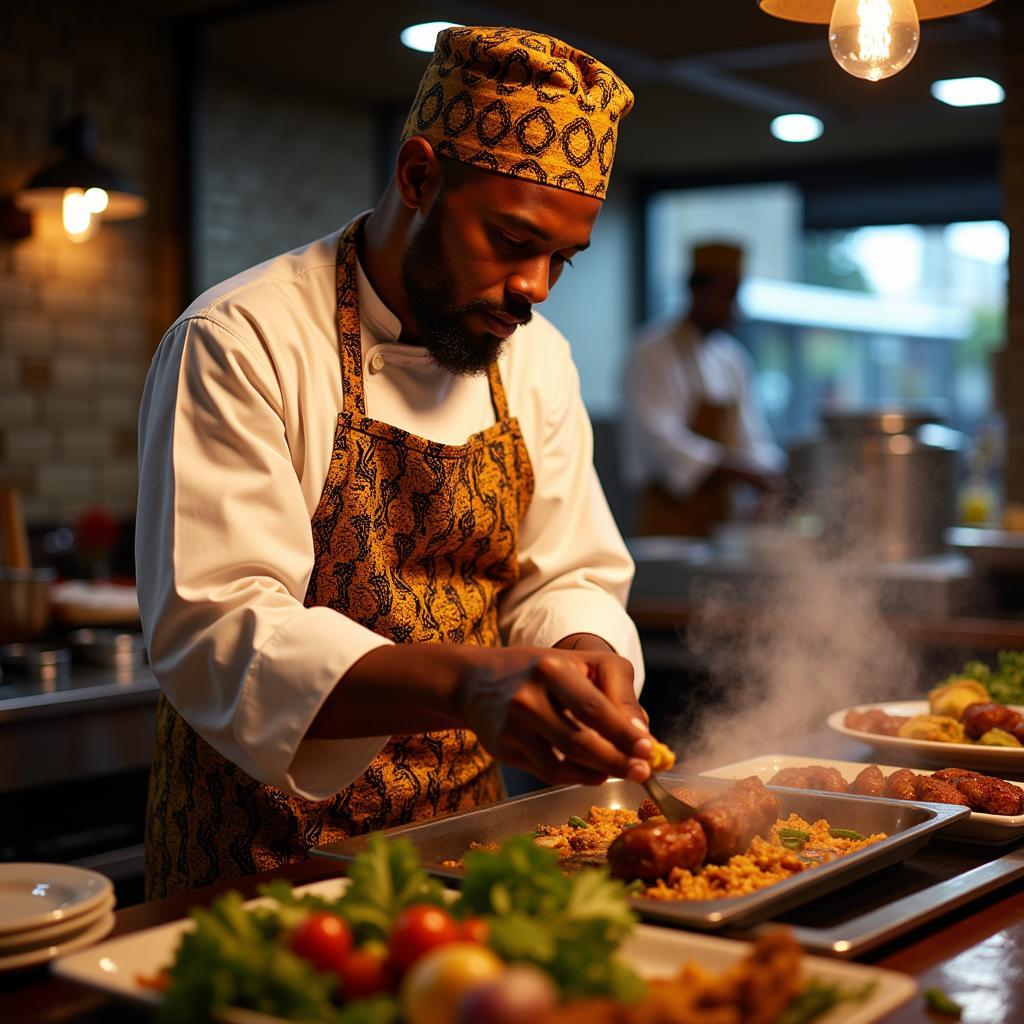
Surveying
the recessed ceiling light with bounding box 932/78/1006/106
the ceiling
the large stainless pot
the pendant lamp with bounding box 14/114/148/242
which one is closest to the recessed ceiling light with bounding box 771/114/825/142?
the ceiling

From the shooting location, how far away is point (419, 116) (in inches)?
73.6

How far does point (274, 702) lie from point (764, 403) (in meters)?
7.60

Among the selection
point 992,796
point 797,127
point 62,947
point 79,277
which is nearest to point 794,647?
point 992,796

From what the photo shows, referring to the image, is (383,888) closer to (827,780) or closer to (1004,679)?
(827,780)

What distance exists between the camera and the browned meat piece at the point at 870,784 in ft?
5.68

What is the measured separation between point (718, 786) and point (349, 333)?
2.53 ft

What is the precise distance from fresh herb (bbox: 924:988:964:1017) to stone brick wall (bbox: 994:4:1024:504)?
399 cm

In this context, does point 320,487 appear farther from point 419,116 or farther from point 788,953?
point 788,953

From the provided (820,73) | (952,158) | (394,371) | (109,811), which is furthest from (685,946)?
(952,158)

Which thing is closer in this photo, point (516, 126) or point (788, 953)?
point (788, 953)

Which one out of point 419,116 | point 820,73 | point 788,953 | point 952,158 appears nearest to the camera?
point 788,953

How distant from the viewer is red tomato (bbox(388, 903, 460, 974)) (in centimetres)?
98

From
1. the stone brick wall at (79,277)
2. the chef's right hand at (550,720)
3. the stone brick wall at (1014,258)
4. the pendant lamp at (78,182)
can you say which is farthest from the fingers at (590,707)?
the stone brick wall at (79,277)

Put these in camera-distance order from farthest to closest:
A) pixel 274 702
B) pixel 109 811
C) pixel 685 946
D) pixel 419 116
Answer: pixel 109 811
pixel 419 116
pixel 274 702
pixel 685 946
